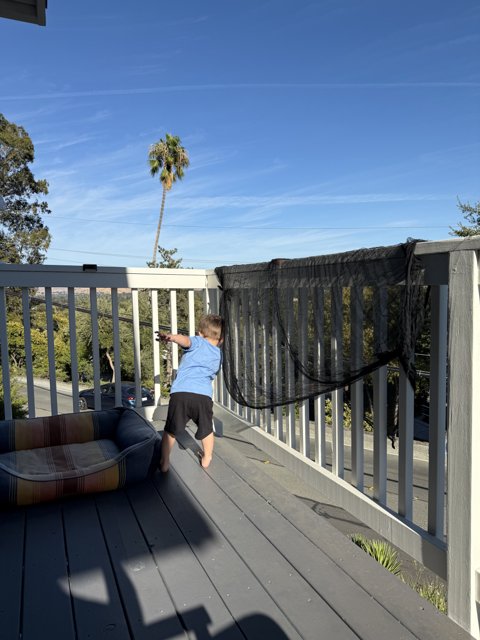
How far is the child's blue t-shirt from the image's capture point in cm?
246

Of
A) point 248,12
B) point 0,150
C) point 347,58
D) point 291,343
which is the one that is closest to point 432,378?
point 291,343

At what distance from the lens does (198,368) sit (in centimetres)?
248

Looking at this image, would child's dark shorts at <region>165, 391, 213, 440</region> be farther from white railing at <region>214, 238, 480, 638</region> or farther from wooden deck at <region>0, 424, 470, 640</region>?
white railing at <region>214, 238, 480, 638</region>

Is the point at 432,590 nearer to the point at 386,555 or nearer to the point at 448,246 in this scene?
the point at 386,555

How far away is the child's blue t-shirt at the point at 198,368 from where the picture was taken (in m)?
2.46

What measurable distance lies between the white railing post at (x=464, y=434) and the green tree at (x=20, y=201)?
20.6 m

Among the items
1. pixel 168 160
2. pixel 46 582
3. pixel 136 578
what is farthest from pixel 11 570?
pixel 168 160

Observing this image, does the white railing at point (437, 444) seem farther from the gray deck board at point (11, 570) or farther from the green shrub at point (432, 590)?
the gray deck board at point (11, 570)

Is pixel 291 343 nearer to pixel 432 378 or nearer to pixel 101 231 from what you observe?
pixel 432 378

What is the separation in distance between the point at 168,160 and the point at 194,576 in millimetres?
22836

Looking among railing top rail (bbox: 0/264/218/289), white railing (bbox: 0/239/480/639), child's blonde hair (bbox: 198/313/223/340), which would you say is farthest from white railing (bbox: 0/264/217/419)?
white railing (bbox: 0/239/480/639)

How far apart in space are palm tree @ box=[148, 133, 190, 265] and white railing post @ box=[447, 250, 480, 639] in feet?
74.0

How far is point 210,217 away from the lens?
2002 inches

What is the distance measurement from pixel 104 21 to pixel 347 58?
1834 centimetres
